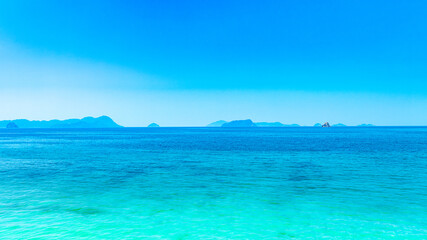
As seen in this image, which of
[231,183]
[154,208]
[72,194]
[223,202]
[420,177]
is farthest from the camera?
[420,177]

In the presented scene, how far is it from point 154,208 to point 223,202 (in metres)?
4.79

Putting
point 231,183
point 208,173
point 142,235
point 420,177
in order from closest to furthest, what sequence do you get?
point 142,235 → point 231,183 → point 420,177 → point 208,173

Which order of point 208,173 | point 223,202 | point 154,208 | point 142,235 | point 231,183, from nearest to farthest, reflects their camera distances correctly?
point 142,235 < point 154,208 < point 223,202 < point 231,183 < point 208,173

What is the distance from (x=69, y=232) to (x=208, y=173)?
19.2 metres

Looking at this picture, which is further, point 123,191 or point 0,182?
point 0,182

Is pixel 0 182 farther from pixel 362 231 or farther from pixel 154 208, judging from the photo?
pixel 362 231

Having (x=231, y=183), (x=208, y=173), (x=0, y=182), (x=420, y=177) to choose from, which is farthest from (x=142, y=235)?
(x=420, y=177)

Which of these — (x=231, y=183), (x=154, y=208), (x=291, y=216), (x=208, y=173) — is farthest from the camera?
(x=208, y=173)

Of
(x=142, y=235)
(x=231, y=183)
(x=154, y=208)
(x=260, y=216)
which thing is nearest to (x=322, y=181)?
(x=231, y=183)

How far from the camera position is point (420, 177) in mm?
28594

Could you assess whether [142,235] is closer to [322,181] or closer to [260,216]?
[260,216]

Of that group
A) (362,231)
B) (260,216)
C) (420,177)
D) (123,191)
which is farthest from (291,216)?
(420,177)

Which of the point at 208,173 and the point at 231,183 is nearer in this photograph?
the point at 231,183

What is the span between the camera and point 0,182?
27.0 m
